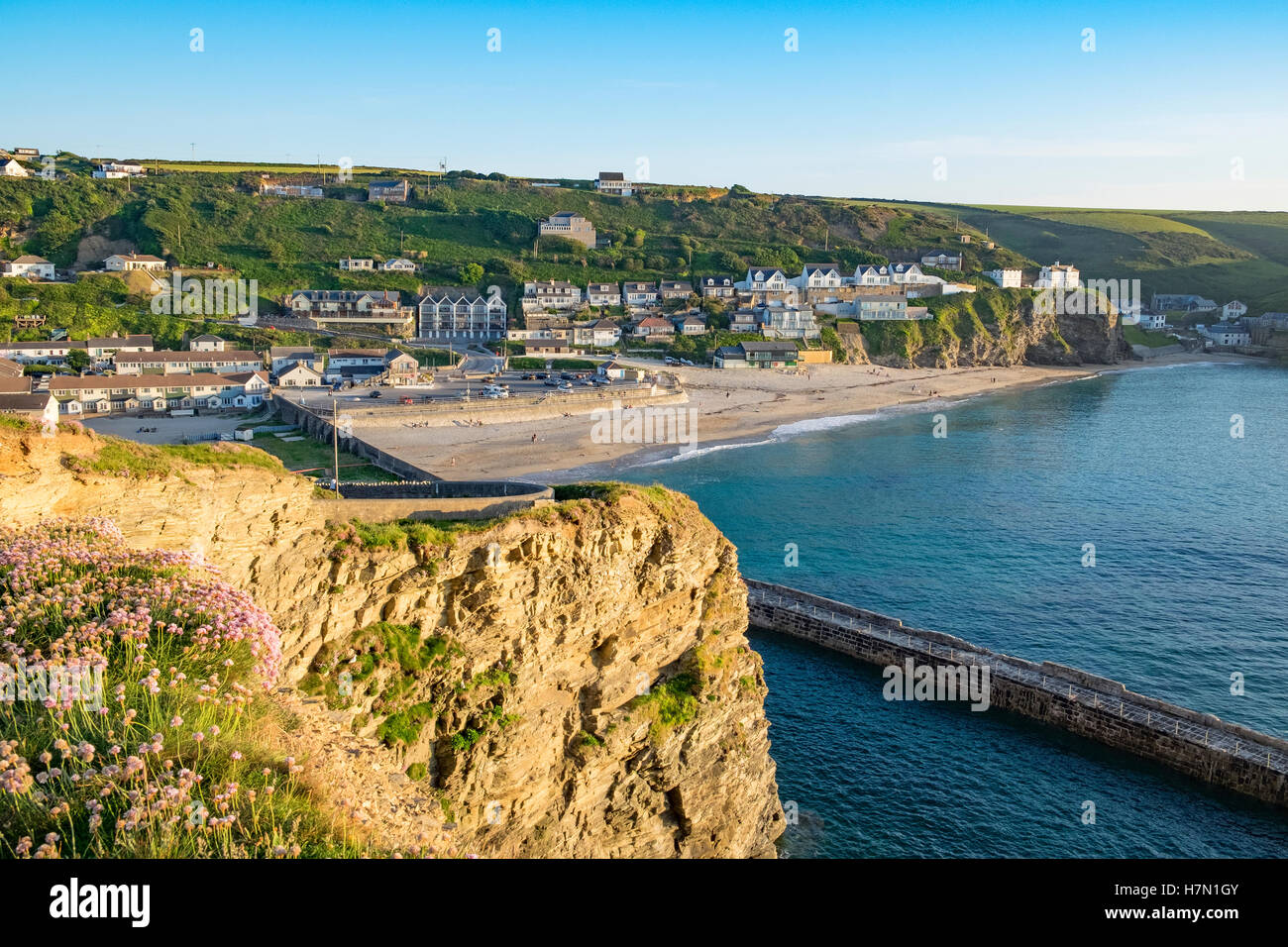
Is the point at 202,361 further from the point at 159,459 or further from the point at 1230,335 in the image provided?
the point at 1230,335

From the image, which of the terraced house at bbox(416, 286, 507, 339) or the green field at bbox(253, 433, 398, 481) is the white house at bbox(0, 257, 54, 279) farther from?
the green field at bbox(253, 433, 398, 481)

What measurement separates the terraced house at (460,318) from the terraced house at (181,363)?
2846cm

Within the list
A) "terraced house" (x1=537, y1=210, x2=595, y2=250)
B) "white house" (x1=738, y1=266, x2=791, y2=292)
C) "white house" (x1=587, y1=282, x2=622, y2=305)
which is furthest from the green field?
"terraced house" (x1=537, y1=210, x2=595, y2=250)

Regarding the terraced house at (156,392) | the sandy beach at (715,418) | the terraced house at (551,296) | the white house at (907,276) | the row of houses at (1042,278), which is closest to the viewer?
the sandy beach at (715,418)

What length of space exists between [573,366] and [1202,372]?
291 feet

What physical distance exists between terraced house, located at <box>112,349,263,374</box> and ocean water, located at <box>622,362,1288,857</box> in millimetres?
45987

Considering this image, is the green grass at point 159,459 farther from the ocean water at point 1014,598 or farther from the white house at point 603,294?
the white house at point 603,294

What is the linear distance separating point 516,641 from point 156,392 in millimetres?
69435

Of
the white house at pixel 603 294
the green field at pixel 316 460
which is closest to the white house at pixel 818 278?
the white house at pixel 603 294

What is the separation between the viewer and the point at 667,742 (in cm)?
2011

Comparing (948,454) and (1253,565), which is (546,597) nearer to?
(1253,565)

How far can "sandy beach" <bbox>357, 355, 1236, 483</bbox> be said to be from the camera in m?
60.1

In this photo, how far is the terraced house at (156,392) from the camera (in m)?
72.1
